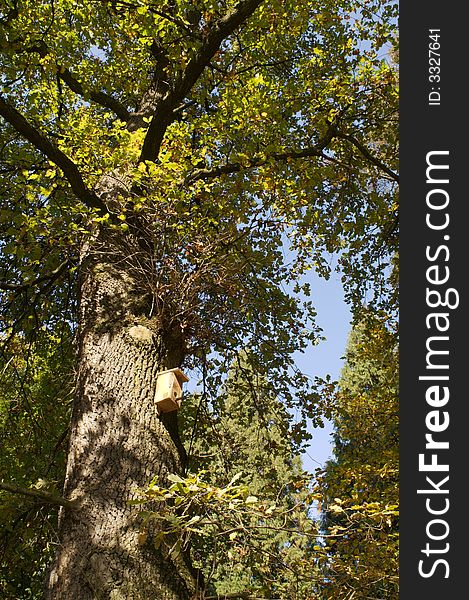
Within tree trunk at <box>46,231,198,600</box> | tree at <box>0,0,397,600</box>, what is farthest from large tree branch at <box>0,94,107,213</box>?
tree trunk at <box>46,231,198,600</box>

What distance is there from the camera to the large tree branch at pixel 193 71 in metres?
4.20

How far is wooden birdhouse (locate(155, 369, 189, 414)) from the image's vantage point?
351cm

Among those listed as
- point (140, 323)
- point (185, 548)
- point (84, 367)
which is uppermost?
point (140, 323)

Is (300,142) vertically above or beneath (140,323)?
above

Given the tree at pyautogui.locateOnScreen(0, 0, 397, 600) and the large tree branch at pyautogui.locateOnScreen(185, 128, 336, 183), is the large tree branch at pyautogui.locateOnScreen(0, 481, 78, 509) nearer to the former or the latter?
the tree at pyautogui.locateOnScreen(0, 0, 397, 600)

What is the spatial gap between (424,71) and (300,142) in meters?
3.26

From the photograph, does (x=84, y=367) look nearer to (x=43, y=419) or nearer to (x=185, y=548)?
(x=185, y=548)

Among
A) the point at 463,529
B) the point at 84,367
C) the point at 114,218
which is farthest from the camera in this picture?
the point at 114,218

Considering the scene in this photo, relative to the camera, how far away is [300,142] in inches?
248

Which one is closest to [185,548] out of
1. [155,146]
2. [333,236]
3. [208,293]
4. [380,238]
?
[208,293]

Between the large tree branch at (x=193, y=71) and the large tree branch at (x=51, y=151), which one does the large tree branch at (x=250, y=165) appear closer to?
the large tree branch at (x=193, y=71)

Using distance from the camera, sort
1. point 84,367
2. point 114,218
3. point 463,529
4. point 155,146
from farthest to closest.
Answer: point 155,146
point 114,218
point 84,367
point 463,529

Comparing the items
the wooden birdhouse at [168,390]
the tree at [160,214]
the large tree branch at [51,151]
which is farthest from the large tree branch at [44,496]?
the large tree branch at [51,151]

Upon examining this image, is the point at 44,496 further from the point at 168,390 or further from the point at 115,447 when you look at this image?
the point at 168,390
